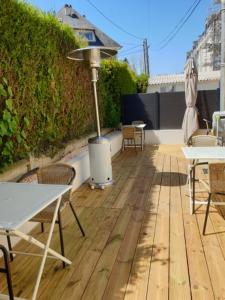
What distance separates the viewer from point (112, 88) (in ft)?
27.5

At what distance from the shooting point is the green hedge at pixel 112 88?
7525 millimetres

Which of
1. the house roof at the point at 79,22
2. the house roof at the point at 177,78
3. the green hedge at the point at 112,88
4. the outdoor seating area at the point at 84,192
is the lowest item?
the outdoor seating area at the point at 84,192

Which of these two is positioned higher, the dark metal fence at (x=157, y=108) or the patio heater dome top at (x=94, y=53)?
the patio heater dome top at (x=94, y=53)

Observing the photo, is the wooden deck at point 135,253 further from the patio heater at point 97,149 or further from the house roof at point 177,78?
the house roof at point 177,78

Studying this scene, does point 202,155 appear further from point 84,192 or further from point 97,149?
point 84,192

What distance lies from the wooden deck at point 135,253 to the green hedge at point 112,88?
3.93m

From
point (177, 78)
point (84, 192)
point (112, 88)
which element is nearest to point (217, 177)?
point (84, 192)

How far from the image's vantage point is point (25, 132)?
135 inches

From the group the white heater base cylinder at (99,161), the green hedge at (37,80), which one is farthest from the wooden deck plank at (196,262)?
the green hedge at (37,80)

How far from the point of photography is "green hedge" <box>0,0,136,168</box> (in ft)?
9.84

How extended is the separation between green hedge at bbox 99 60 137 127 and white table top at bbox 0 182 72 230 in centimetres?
533

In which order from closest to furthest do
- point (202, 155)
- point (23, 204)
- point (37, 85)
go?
point (23, 204) < point (202, 155) < point (37, 85)

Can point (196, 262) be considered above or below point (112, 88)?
below

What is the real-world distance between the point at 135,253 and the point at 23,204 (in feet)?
4.20
